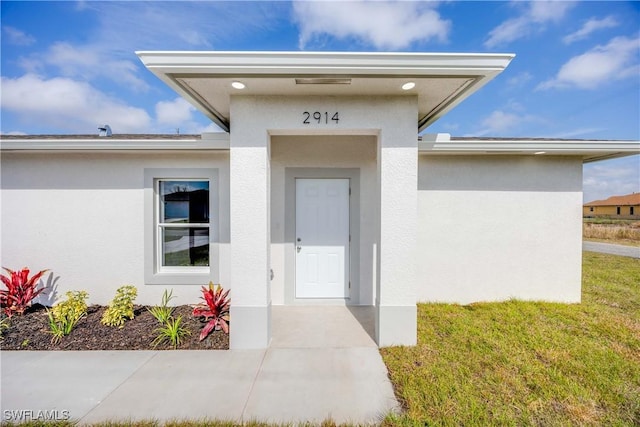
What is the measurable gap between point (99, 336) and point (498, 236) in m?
7.07

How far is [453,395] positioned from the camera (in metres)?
2.65

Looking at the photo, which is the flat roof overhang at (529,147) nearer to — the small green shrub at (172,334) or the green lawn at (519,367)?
the green lawn at (519,367)

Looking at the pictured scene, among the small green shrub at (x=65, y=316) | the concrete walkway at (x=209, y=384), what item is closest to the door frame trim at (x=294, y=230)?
the concrete walkway at (x=209, y=384)

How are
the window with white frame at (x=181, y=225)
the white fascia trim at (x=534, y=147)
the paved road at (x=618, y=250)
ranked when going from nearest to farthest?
1. the white fascia trim at (x=534, y=147)
2. the window with white frame at (x=181, y=225)
3. the paved road at (x=618, y=250)

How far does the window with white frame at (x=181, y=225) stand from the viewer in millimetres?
4918

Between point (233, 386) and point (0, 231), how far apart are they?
18.7 feet

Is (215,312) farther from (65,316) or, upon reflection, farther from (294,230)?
(65,316)

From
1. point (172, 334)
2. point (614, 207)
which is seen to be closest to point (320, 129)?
point (172, 334)

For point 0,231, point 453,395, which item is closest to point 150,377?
point 453,395

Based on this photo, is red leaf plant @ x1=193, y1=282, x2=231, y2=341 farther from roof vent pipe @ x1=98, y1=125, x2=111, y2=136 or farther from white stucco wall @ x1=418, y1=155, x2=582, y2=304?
roof vent pipe @ x1=98, y1=125, x2=111, y2=136

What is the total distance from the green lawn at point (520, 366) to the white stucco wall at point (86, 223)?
143 inches

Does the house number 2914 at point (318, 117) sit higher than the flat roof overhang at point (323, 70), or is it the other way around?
the flat roof overhang at point (323, 70)

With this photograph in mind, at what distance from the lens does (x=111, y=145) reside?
455 cm

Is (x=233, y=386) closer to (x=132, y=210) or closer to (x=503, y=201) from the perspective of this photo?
(x=132, y=210)
